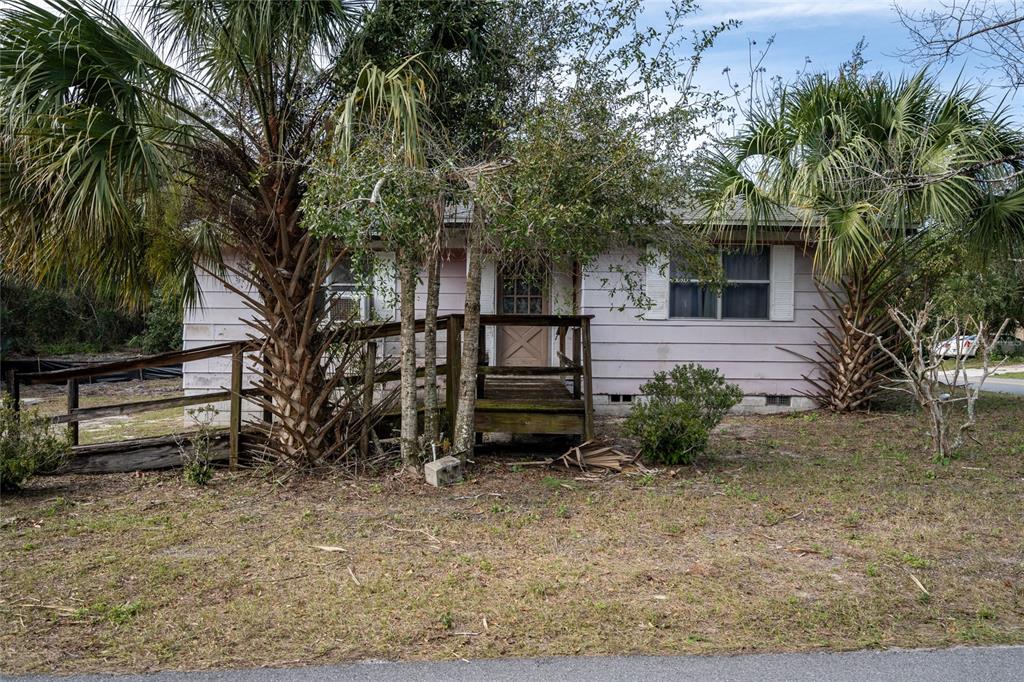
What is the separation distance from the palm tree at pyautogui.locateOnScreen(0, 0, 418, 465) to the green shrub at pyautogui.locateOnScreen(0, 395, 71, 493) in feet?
4.29

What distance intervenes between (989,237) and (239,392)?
28.7 feet

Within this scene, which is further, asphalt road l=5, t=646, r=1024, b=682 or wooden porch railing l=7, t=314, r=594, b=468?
wooden porch railing l=7, t=314, r=594, b=468

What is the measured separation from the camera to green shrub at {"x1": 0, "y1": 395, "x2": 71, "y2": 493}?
6305 mm

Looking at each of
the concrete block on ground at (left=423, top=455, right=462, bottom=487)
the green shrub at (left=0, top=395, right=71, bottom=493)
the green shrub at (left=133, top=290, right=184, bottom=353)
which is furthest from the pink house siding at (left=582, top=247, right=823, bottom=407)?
the green shrub at (left=133, top=290, right=184, bottom=353)

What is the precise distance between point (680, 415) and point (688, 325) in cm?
429

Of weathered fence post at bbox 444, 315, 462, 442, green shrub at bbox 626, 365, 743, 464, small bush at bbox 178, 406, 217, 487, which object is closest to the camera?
small bush at bbox 178, 406, 217, 487

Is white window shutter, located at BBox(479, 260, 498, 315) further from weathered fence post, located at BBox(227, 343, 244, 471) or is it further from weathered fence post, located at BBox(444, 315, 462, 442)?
weathered fence post, located at BBox(227, 343, 244, 471)

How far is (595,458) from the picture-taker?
759 centimetres

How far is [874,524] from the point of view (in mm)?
5695

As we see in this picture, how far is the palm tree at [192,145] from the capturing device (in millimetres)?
5605

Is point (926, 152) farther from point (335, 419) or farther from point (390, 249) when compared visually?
point (335, 419)

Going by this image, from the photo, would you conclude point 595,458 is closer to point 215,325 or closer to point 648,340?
point 648,340

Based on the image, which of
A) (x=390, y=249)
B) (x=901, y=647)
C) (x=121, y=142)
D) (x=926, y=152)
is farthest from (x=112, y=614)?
(x=926, y=152)

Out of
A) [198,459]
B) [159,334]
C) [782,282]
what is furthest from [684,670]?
[159,334]
